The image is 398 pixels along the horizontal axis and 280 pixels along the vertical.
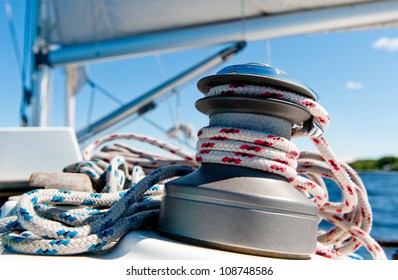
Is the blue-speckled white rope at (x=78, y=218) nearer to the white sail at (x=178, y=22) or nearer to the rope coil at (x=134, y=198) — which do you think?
the rope coil at (x=134, y=198)

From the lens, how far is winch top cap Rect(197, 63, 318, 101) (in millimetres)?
→ 752

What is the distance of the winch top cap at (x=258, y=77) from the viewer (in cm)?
75

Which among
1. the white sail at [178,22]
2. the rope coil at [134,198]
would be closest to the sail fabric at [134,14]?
the white sail at [178,22]

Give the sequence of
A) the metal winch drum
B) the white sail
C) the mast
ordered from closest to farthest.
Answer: the metal winch drum
the white sail
the mast

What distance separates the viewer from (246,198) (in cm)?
70

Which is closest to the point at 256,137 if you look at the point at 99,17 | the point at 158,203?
Answer: the point at 158,203

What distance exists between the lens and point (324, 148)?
957mm

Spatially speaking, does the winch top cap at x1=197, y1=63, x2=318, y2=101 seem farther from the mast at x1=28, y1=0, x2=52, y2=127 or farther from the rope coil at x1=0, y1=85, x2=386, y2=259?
the mast at x1=28, y1=0, x2=52, y2=127

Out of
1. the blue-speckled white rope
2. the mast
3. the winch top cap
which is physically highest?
the mast

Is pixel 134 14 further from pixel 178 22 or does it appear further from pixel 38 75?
pixel 38 75

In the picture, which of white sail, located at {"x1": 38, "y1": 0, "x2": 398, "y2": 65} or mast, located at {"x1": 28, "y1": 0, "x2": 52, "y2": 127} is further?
mast, located at {"x1": 28, "y1": 0, "x2": 52, "y2": 127}

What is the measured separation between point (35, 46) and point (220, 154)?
4.41 meters

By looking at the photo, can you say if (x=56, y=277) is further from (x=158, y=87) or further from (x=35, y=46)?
(x=35, y=46)

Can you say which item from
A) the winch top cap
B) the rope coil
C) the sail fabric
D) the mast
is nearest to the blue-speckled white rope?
the rope coil
